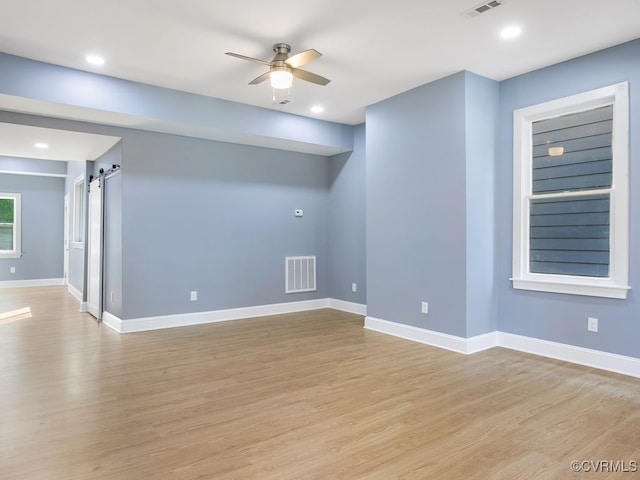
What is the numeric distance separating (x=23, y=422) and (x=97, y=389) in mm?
611

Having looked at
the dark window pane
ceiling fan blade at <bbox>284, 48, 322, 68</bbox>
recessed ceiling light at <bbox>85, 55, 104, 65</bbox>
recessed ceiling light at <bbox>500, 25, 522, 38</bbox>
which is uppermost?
recessed ceiling light at <bbox>500, 25, 522, 38</bbox>

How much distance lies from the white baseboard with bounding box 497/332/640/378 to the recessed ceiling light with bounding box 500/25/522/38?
9.44 ft

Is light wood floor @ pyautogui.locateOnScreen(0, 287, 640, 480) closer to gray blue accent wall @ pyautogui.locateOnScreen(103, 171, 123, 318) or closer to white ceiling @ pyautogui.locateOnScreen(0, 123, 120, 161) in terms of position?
gray blue accent wall @ pyautogui.locateOnScreen(103, 171, 123, 318)

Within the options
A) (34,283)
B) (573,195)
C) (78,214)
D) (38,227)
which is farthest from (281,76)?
(34,283)

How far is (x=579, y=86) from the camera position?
3848 millimetres

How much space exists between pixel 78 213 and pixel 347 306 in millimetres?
5596

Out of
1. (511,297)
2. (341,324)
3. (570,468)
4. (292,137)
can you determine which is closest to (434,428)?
(570,468)

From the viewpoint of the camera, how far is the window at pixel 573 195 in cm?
360

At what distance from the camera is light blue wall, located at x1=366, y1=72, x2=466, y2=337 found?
14.0 ft

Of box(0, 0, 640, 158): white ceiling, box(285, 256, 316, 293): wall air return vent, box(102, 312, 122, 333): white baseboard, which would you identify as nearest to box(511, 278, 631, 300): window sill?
box(0, 0, 640, 158): white ceiling

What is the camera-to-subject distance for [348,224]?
6.51 m

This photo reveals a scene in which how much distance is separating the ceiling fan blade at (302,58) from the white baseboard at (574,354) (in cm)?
342

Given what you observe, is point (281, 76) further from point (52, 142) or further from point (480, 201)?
point (52, 142)

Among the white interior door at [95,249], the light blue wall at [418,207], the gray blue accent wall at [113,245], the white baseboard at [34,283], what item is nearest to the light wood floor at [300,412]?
the light blue wall at [418,207]
